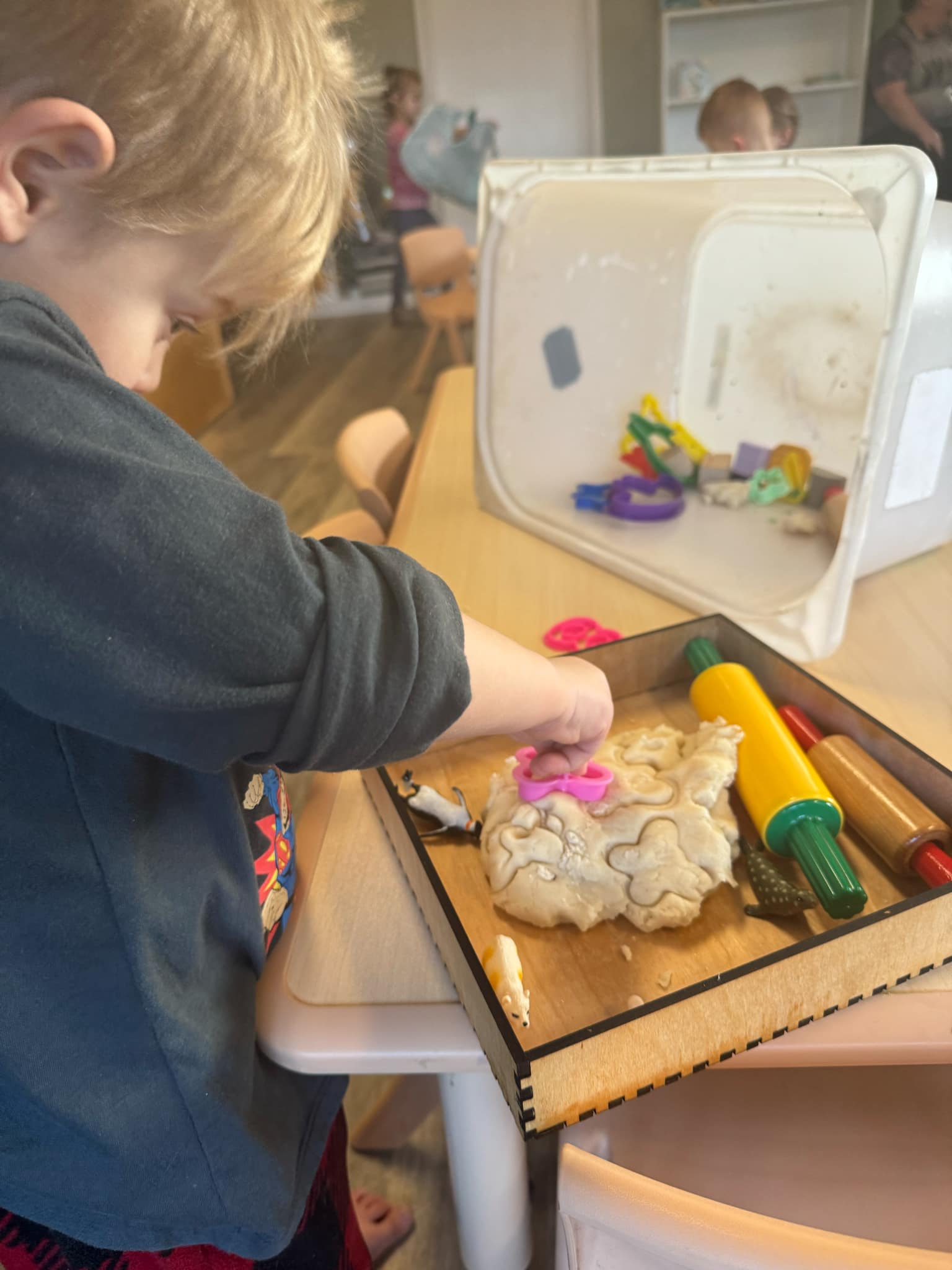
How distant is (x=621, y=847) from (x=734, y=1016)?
11 centimetres

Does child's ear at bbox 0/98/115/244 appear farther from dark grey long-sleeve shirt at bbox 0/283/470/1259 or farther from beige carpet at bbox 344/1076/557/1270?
beige carpet at bbox 344/1076/557/1270

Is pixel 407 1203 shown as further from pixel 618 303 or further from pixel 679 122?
pixel 679 122

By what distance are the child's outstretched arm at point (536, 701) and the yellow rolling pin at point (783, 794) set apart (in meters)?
0.11

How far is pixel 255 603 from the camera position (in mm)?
286

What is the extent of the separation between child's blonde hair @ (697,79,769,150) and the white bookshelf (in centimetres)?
4

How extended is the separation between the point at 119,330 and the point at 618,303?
2.31ft

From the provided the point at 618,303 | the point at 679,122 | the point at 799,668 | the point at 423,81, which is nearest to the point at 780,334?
the point at 618,303

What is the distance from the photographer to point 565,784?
1.64 ft

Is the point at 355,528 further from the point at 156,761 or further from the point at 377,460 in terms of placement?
the point at 156,761

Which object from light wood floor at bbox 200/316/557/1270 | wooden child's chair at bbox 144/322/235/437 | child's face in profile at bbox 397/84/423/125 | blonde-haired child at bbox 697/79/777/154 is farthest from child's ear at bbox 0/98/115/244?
child's face in profile at bbox 397/84/423/125

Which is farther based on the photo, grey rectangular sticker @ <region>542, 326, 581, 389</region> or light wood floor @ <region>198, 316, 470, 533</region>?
light wood floor @ <region>198, 316, 470, 533</region>

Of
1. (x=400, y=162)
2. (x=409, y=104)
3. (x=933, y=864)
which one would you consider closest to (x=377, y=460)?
(x=933, y=864)

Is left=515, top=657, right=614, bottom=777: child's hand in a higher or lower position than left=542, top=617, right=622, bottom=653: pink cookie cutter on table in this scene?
higher

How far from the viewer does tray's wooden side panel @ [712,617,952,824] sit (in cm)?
49
